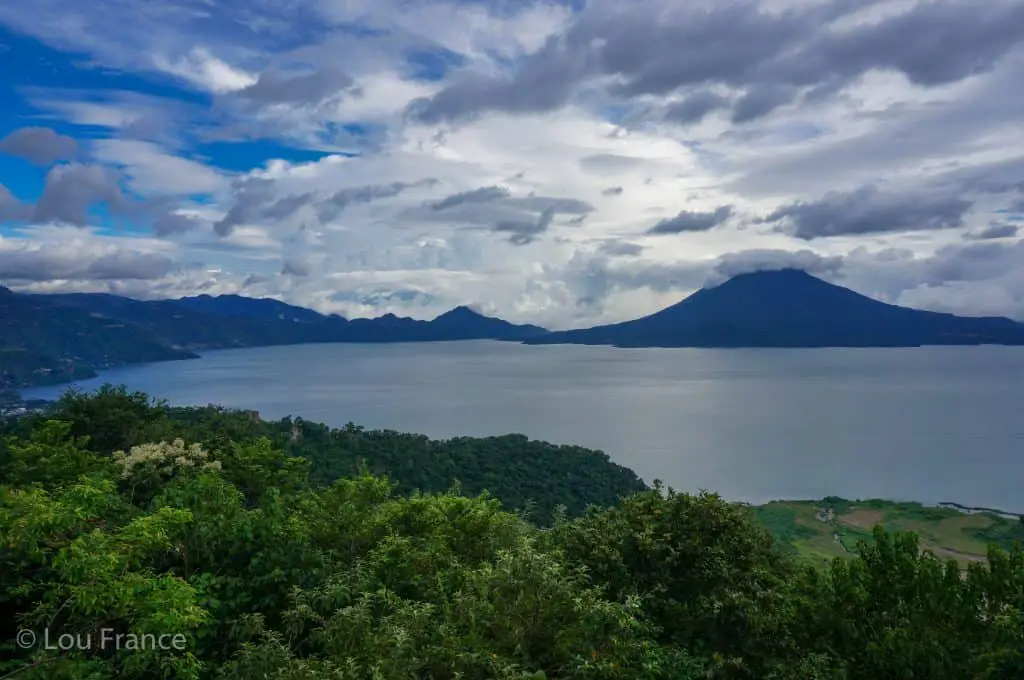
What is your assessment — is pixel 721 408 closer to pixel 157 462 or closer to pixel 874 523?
pixel 874 523

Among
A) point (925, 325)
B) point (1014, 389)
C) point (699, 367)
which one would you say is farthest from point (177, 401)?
point (925, 325)

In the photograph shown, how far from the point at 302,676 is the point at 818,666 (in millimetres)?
3965

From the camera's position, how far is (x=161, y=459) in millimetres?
11570

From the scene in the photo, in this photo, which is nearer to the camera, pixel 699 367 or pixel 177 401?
pixel 177 401

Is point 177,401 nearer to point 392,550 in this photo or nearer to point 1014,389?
point 392,550

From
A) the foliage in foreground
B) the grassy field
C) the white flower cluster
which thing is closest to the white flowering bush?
the white flower cluster

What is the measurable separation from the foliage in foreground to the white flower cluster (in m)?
3.43

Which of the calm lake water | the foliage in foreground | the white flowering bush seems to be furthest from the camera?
the calm lake water

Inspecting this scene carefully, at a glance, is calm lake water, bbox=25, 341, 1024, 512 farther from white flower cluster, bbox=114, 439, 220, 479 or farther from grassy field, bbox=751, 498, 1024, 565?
white flower cluster, bbox=114, 439, 220, 479

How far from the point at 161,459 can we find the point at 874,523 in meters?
33.5

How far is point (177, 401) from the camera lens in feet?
286

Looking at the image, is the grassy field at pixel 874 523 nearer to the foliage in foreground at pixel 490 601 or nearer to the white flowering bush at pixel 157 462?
the white flowering bush at pixel 157 462

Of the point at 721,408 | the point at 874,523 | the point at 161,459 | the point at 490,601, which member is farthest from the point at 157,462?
the point at 721,408

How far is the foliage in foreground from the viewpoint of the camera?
4.89 meters
